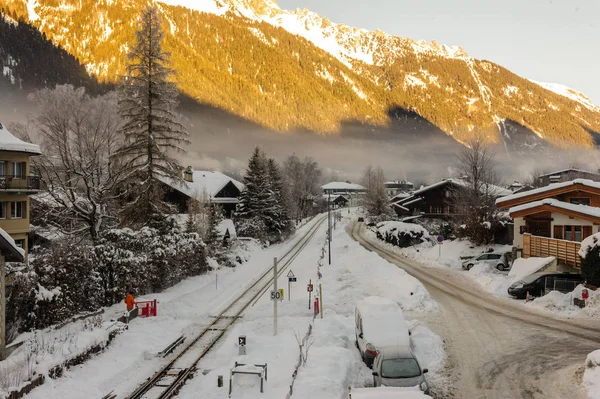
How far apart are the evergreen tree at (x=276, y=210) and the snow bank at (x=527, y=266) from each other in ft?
125

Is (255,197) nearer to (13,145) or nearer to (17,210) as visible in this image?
(17,210)

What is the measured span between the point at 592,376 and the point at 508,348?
4.03 meters

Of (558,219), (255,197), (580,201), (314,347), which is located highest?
(255,197)

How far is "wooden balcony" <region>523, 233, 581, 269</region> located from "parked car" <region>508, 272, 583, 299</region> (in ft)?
6.73

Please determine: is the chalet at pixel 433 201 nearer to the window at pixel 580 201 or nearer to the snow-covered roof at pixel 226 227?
the snow-covered roof at pixel 226 227

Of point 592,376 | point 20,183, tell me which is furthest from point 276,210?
point 592,376

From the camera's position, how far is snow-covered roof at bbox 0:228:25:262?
14039 mm

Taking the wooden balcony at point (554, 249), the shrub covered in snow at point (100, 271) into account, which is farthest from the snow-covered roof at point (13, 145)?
the wooden balcony at point (554, 249)

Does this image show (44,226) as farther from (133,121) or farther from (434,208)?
(434,208)

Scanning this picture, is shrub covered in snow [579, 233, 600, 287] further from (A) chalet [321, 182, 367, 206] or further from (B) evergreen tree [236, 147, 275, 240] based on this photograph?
(A) chalet [321, 182, 367, 206]

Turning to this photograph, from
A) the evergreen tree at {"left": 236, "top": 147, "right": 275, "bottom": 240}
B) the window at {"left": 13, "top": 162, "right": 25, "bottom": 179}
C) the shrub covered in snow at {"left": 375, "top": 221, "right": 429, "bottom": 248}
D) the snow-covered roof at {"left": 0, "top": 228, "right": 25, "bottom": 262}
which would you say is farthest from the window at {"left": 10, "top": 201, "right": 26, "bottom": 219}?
the shrub covered in snow at {"left": 375, "top": 221, "right": 429, "bottom": 248}

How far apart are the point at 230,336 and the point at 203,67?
627ft

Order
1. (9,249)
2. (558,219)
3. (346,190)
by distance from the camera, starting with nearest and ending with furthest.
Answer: (9,249), (558,219), (346,190)

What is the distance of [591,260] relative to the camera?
23.2 meters
